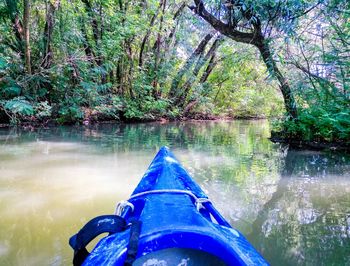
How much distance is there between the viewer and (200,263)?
128 cm

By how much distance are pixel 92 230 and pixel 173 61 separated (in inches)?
548

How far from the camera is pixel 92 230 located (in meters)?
1.26

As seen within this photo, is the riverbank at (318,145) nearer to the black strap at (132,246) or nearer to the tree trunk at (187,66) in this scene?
the black strap at (132,246)

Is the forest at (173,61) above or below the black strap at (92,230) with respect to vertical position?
above

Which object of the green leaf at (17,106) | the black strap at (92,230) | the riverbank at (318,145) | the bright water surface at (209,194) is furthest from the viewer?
the green leaf at (17,106)

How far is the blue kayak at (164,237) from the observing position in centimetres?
105

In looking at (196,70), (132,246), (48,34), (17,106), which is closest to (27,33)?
(48,34)

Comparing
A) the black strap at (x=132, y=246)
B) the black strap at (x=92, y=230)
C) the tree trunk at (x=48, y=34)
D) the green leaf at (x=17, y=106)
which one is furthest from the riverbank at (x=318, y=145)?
the tree trunk at (x=48, y=34)

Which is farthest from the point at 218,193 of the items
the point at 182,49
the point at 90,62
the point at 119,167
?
the point at 182,49

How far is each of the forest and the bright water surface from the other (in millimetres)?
1389

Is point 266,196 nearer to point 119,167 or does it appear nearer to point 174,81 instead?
point 119,167

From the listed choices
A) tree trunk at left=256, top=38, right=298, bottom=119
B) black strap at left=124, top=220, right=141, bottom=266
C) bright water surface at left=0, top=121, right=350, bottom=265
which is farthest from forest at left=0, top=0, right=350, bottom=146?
black strap at left=124, top=220, right=141, bottom=266

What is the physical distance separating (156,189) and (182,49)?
14969 mm

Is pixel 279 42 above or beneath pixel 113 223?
above
